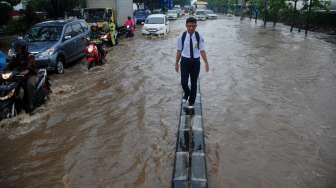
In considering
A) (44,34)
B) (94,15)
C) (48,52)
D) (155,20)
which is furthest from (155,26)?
(48,52)

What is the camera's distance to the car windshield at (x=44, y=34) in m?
13.5

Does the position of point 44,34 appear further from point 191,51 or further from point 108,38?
point 191,51

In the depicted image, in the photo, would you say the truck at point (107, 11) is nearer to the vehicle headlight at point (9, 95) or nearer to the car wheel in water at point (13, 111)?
the car wheel in water at point (13, 111)

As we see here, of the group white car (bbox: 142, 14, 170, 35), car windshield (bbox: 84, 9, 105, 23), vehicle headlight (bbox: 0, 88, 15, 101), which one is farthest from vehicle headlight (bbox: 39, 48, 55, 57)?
white car (bbox: 142, 14, 170, 35)

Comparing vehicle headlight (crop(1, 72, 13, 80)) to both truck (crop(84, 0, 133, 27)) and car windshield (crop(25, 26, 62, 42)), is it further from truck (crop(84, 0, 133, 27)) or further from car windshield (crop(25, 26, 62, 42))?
truck (crop(84, 0, 133, 27))

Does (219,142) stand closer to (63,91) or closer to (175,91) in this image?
(175,91)

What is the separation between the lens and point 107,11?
2400 cm

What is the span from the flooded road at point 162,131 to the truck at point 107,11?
436 inches

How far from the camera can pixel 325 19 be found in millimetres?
33344

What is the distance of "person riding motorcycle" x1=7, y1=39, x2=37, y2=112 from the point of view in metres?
8.12

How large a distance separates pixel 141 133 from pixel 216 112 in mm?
2137

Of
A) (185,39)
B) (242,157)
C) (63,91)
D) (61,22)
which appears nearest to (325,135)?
(242,157)

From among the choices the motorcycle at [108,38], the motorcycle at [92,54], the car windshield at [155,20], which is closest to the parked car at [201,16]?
the car windshield at [155,20]

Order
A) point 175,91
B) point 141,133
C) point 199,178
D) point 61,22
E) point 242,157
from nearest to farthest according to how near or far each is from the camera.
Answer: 1. point 199,178
2. point 242,157
3. point 141,133
4. point 175,91
5. point 61,22
